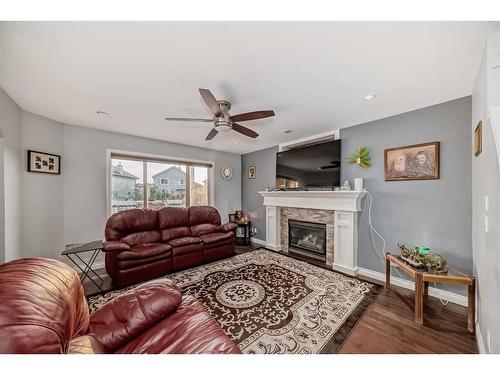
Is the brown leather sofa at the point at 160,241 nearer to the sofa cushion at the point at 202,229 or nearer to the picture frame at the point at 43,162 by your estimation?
the sofa cushion at the point at 202,229

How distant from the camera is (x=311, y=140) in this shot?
3684 millimetres

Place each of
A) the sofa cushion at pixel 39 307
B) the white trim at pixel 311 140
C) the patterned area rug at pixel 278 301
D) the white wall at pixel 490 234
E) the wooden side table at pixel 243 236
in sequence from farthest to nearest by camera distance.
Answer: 1. the wooden side table at pixel 243 236
2. the white trim at pixel 311 140
3. the patterned area rug at pixel 278 301
4. the white wall at pixel 490 234
5. the sofa cushion at pixel 39 307

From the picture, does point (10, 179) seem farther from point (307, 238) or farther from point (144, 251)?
point (307, 238)

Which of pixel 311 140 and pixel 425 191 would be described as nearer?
pixel 425 191

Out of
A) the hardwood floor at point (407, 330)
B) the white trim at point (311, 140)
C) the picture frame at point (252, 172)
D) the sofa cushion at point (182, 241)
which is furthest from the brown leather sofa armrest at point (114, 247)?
the white trim at point (311, 140)

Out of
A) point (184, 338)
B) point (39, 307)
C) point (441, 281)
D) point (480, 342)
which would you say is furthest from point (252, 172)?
point (39, 307)

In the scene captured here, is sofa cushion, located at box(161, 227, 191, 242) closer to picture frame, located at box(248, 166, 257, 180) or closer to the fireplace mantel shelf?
the fireplace mantel shelf

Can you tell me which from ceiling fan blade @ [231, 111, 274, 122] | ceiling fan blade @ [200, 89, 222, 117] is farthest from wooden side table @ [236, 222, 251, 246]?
ceiling fan blade @ [200, 89, 222, 117]

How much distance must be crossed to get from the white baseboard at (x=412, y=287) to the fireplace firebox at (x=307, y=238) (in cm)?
74

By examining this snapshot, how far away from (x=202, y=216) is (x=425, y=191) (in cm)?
365

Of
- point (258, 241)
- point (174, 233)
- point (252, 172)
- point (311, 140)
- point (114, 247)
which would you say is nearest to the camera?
point (114, 247)

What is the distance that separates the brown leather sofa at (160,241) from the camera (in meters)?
2.58

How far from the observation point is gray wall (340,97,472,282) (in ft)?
7.04

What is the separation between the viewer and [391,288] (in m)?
2.49
